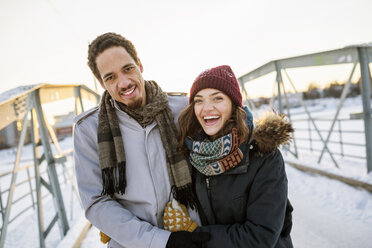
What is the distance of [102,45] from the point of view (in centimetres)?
148

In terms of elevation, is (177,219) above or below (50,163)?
below

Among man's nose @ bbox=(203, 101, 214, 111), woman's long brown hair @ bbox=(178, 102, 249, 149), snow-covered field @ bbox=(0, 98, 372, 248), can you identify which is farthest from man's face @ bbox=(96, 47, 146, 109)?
snow-covered field @ bbox=(0, 98, 372, 248)

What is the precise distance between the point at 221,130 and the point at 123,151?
0.68m

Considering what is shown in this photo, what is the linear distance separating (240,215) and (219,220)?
5.9 inches

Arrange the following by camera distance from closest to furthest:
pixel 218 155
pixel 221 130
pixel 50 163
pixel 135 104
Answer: pixel 218 155, pixel 221 130, pixel 135 104, pixel 50 163

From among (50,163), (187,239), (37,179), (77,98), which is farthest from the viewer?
(77,98)

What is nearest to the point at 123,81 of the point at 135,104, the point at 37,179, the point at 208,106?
the point at 135,104

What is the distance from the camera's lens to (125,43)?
157 centimetres

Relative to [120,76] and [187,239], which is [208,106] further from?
[187,239]

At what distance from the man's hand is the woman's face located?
626 mm

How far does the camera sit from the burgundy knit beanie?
1.46 meters

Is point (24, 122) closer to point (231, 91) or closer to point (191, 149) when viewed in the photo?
point (191, 149)

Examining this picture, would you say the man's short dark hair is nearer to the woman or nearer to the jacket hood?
the woman

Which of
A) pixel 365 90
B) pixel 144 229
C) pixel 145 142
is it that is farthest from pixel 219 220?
pixel 365 90
